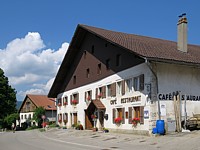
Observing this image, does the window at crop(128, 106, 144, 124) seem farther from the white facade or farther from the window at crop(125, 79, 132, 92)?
the window at crop(125, 79, 132, 92)

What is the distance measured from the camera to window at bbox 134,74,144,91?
74.9ft

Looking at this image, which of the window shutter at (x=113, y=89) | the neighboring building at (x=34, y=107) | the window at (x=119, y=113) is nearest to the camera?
the window at (x=119, y=113)

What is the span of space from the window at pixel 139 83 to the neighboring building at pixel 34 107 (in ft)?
123

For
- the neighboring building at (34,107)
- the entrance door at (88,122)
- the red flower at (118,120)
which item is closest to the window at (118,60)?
the red flower at (118,120)

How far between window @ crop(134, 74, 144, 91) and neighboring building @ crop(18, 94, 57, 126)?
37.4 meters

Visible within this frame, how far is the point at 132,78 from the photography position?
24172 mm

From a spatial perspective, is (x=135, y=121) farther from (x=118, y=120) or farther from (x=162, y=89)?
(x=162, y=89)

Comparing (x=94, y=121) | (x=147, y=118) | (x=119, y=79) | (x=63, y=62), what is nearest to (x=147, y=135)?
(x=147, y=118)

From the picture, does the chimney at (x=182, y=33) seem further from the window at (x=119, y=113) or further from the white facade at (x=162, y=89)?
the window at (x=119, y=113)

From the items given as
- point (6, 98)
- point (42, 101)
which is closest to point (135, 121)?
point (6, 98)

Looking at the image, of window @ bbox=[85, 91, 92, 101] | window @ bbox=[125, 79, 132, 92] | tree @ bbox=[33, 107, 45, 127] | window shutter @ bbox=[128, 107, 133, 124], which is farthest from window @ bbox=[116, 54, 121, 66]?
tree @ bbox=[33, 107, 45, 127]

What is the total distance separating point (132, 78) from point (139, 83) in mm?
1001

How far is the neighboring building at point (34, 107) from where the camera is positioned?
60219 millimetres

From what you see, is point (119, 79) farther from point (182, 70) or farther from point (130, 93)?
point (182, 70)
